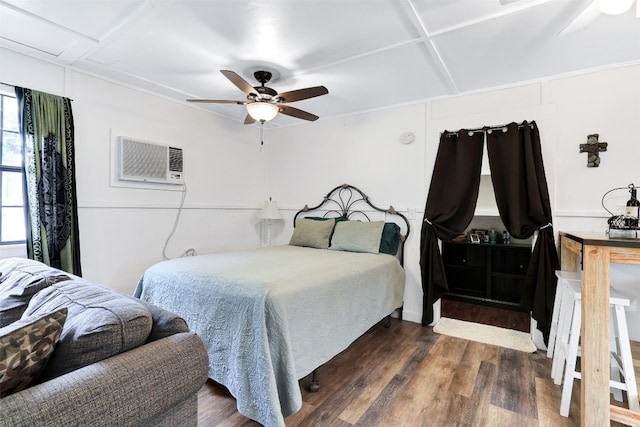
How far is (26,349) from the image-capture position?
89 cm

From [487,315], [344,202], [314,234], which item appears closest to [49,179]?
[314,234]

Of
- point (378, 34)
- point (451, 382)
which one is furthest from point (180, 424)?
point (378, 34)

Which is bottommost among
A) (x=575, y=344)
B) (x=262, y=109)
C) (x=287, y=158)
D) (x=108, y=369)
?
(x=575, y=344)

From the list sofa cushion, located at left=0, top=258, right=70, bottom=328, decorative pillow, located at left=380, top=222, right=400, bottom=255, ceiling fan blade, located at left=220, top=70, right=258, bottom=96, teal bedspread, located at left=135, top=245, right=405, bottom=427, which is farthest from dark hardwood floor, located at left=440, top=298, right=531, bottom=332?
sofa cushion, located at left=0, top=258, right=70, bottom=328

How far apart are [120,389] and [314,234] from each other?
8.82 ft

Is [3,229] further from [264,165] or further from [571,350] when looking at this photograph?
[571,350]

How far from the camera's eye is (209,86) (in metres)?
3.10

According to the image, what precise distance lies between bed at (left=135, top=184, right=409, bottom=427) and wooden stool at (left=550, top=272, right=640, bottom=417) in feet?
4.36

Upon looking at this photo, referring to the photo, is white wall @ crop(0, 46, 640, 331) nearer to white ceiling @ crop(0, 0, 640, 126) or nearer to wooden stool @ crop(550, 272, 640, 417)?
white ceiling @ crop(0, 0, 640, 126)

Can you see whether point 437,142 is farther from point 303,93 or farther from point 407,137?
point 303,93

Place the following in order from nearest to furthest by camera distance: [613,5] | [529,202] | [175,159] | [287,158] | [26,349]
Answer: [26,349], [613,5], [529,202], [175,159], [287,158]

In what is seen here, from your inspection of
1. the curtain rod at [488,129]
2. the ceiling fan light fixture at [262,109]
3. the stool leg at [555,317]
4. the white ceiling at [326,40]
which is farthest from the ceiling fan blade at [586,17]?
the ceiling fan light fixture at [262,109]

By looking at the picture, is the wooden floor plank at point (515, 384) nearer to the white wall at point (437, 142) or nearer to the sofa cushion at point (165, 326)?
the white wall at point (437, 142)

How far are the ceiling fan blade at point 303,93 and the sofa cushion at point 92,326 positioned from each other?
6.12 feet
